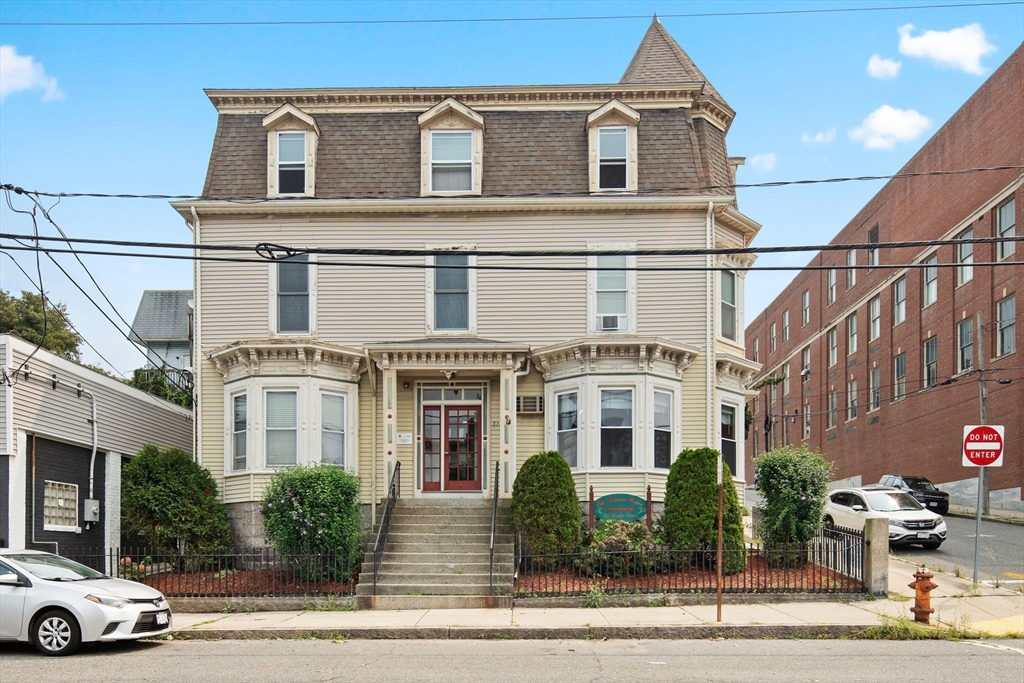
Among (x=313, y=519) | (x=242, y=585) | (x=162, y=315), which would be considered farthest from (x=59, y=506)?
(x=162, y=315)

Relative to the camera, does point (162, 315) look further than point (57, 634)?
Yes

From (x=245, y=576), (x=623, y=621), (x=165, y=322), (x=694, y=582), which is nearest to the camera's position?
(x=623, y=621)

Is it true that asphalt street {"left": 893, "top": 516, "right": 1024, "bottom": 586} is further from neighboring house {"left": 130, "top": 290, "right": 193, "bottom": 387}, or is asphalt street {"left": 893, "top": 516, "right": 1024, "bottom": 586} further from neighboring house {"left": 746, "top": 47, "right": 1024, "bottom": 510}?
neighboring house {"left": 130, "top": 290, "right": 193, "bottom": 387}

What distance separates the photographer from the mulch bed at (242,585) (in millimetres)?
17172

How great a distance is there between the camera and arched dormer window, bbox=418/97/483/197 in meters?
22.2

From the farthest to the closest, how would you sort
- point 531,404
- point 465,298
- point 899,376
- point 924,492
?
1. point 899,376
2. point 924,492
3. point 465,298
4. point 531,404

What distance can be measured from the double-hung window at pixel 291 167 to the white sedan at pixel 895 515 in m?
13.7

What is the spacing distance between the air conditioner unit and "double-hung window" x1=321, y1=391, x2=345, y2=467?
3724mm

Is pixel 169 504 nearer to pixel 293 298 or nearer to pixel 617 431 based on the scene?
pixel 293 298

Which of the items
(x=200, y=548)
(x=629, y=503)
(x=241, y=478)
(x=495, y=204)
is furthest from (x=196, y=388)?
(x=629, y=503)

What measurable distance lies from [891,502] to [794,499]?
612 cm

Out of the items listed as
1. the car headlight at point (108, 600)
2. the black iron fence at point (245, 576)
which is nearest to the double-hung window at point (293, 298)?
the black iron fence at point (245, 576)

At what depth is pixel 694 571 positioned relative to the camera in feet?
59.4

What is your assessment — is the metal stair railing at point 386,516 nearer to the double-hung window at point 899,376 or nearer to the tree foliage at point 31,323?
the tree foliage at point 31,323
